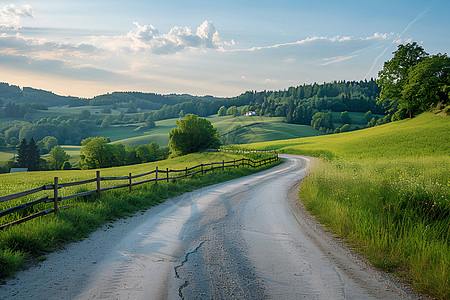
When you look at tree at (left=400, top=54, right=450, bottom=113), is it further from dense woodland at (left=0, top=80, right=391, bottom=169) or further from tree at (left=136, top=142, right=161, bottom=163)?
tree at (left=136, top=142, right=161, bottom=163)

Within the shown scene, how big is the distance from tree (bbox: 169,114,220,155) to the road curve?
176 feet

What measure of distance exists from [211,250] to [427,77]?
67765mm

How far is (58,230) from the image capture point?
740cm

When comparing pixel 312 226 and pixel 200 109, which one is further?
pixel 200 109

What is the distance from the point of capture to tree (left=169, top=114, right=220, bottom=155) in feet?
208

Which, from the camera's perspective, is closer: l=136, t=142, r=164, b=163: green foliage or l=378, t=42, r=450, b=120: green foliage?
l=378, t=42, r=450, b=120: green foliage

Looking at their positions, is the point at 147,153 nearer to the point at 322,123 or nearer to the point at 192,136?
the point at 192,136

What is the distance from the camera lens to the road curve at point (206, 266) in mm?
4770

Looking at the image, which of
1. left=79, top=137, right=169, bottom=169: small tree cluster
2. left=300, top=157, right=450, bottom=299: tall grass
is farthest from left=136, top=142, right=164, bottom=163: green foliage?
left=300, top=157, right=450, bottom=299: tall grass

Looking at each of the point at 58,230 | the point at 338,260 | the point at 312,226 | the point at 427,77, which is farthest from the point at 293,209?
the point at 427,77

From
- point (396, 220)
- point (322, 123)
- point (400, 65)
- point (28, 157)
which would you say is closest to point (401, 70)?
point (400, 65)

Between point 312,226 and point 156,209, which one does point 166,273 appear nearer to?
point 312,226

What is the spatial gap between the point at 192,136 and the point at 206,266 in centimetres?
5857

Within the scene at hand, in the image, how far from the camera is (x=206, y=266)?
19.3 ft
